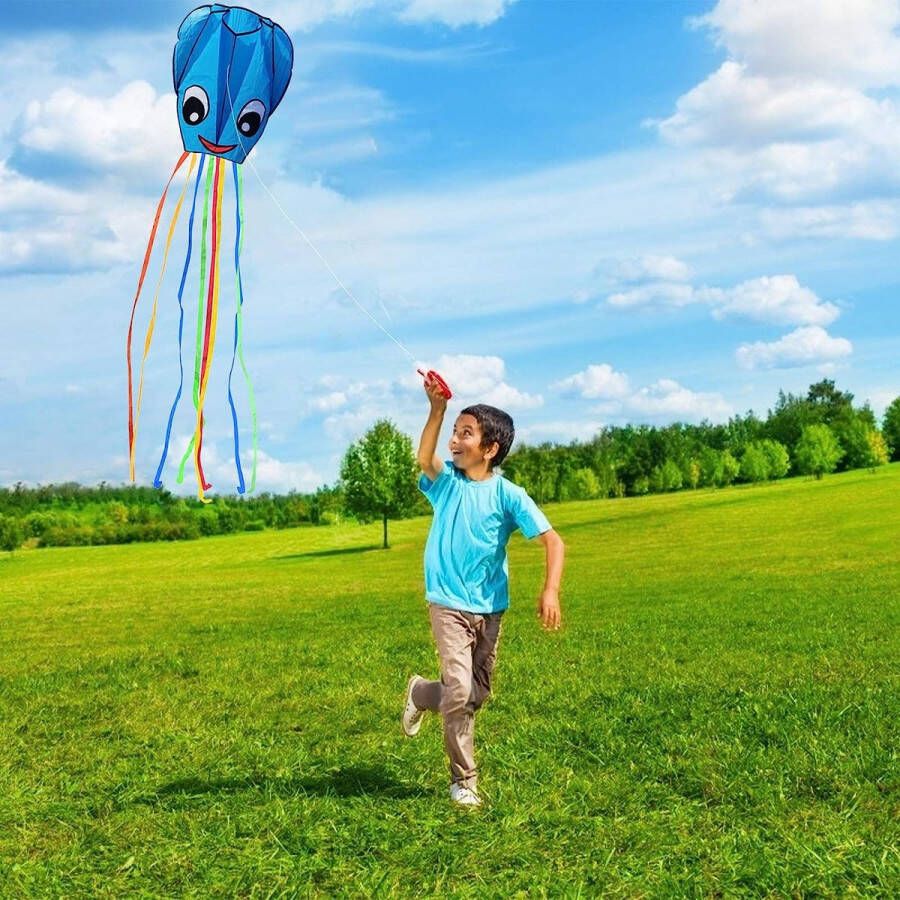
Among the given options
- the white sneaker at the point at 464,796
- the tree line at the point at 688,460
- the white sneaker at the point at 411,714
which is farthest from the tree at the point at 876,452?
the white sneaker at the point at 464,796

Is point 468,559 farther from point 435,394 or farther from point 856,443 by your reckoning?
point 856,443

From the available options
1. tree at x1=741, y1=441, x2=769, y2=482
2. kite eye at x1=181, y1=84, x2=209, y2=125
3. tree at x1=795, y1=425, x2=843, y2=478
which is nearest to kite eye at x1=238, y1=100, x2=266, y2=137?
kite eye at x1=181, y1=84, x2=209, y2=125

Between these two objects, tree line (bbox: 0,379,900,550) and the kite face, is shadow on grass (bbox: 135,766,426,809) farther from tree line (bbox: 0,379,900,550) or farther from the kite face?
tree line (bbox: 0,379,900,550)

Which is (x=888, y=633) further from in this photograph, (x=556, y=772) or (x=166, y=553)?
(x=166, y=553)

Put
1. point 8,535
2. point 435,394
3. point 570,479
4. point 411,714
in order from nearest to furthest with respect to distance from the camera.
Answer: point 435,394, point 411,714, point 8,535, point 570,479

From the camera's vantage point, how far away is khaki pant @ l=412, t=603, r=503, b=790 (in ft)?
18.9

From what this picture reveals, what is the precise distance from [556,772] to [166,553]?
59.2 meters

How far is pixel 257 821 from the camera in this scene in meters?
5.60

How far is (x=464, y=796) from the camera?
5.70m

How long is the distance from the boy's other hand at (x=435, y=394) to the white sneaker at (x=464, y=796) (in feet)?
6.77

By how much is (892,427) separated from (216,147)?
9433 cm

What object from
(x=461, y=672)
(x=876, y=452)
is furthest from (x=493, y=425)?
(x=876, y=452)

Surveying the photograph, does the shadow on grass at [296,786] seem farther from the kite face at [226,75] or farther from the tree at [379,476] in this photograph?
the tree at [379,476]

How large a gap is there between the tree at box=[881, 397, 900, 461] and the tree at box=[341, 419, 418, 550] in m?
56.0
